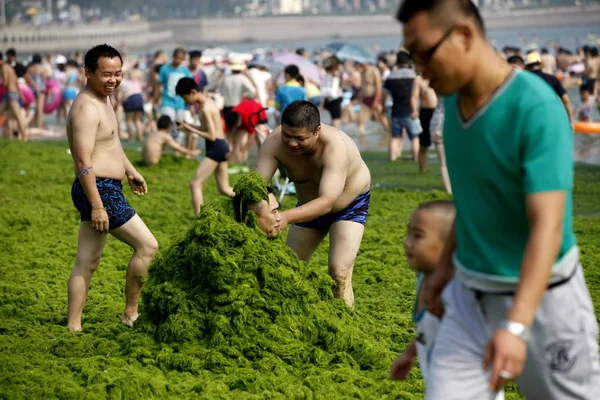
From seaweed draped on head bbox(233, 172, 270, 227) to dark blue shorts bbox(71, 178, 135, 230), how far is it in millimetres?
861

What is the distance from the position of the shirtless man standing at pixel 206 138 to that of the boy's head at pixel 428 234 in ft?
25.8

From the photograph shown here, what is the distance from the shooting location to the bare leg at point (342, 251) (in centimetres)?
678

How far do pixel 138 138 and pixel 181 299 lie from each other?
1790 centimetres

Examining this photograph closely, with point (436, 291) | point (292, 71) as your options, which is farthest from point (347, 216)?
point (292, 71)

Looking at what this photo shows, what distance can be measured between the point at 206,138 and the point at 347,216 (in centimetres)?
510

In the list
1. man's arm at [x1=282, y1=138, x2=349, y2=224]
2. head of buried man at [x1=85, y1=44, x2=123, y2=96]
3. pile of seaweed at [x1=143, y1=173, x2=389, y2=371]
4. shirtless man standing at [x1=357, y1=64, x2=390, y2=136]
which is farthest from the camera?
shirtless man standing at [x1=357, y1=64, x2=390, y2=136]

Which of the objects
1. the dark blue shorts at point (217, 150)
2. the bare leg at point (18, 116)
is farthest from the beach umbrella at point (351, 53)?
the dark blue shorts at point (217, 150)

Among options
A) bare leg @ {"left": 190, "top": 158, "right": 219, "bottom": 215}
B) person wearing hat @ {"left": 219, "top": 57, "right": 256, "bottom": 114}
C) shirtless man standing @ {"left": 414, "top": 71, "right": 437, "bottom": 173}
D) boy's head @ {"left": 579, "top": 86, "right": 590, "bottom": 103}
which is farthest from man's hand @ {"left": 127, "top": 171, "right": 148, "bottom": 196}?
boy's head @ {"left": 579, "top": 86, "right": 590, "bottom": 103}

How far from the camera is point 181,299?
5934 mm

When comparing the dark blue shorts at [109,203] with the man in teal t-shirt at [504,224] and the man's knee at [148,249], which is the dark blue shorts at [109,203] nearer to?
the man's knee at [148,249]

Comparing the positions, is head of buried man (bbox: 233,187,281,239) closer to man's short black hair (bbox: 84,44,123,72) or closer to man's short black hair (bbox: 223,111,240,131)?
man's short black hair (bbox: 84,44,123,72)

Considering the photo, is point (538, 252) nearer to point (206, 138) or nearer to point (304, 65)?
point (206, 138)

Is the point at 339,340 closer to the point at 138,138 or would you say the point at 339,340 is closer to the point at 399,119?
the point at 399,119

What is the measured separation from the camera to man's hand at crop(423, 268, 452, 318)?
3580 millimetres
